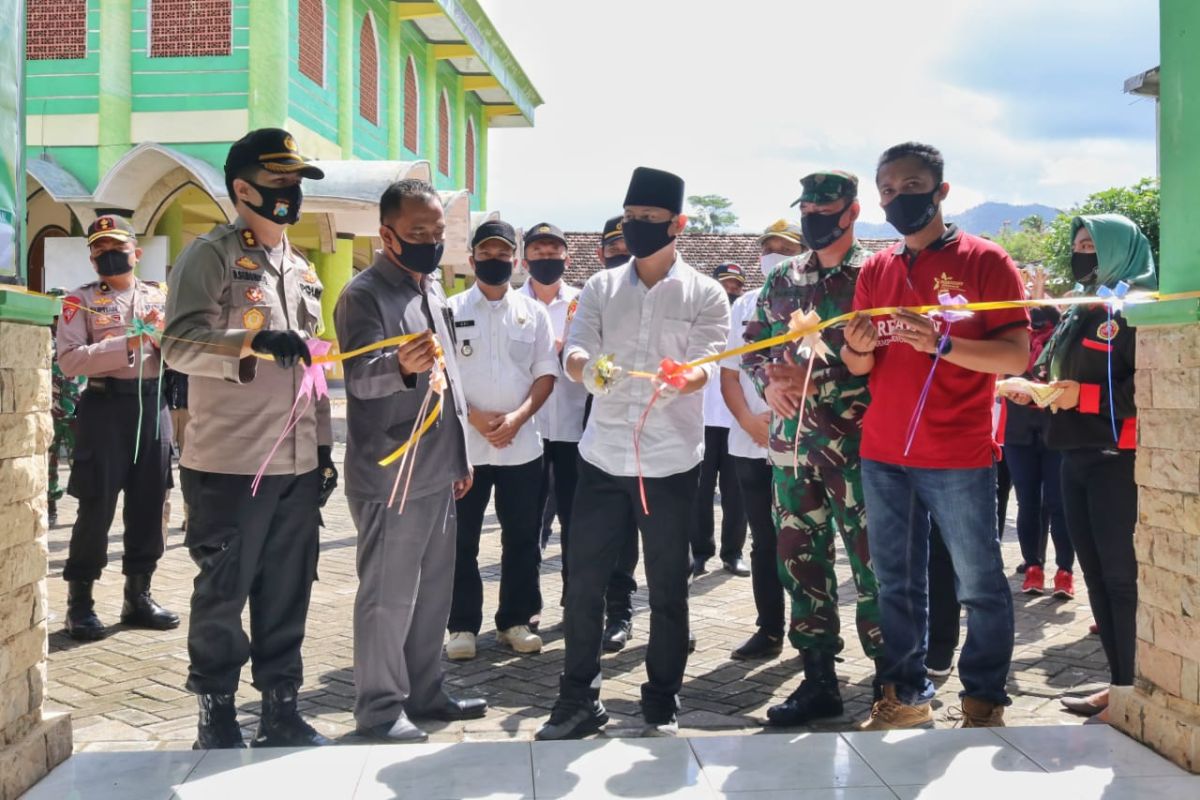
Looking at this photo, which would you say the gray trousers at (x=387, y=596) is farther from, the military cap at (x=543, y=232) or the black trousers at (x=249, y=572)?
the military cap at (x=543, y=232)

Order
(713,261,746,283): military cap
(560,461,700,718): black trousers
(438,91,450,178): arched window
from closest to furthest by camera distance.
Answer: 1. (560,461,700,718): black trousers
2. (713,261,746,283): military cap
3. (438,91,450,178): arched window

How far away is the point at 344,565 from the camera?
796 cm

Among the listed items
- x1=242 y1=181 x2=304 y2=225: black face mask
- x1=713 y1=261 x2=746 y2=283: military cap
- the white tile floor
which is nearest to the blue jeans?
the white tile floor

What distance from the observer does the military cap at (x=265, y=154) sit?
416 cm

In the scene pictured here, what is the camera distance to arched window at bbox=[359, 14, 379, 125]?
2092cm

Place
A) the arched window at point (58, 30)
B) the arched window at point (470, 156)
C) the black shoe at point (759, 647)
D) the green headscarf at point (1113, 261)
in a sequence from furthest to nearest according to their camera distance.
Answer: the arched window at point (470, 156) → the arched window at point (58, 30) → the black shoe at point (759, 647) → the green headscarf at point (1113, 261)

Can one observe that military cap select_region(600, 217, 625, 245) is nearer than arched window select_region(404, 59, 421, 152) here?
Yes

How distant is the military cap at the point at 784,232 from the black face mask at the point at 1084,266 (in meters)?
2.16

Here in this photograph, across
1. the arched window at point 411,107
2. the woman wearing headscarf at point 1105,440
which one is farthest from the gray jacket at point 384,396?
the arched window at point 411,107

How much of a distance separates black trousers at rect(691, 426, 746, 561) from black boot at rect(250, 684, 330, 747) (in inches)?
152

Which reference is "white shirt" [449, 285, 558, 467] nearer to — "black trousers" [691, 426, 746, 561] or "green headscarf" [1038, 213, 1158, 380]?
"black trousers" [691, 426, 746, 561]

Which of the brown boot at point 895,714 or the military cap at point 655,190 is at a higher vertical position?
the military cap at point 655,190

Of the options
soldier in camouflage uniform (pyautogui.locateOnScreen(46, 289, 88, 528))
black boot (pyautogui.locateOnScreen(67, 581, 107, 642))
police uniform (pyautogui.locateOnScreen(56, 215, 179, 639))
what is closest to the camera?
black boot (pyautogui.locateOnScreen(67, 581, 107, 642))

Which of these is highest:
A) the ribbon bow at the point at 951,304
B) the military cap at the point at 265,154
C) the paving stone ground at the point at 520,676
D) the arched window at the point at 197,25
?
the arched window at the point at 197,25
